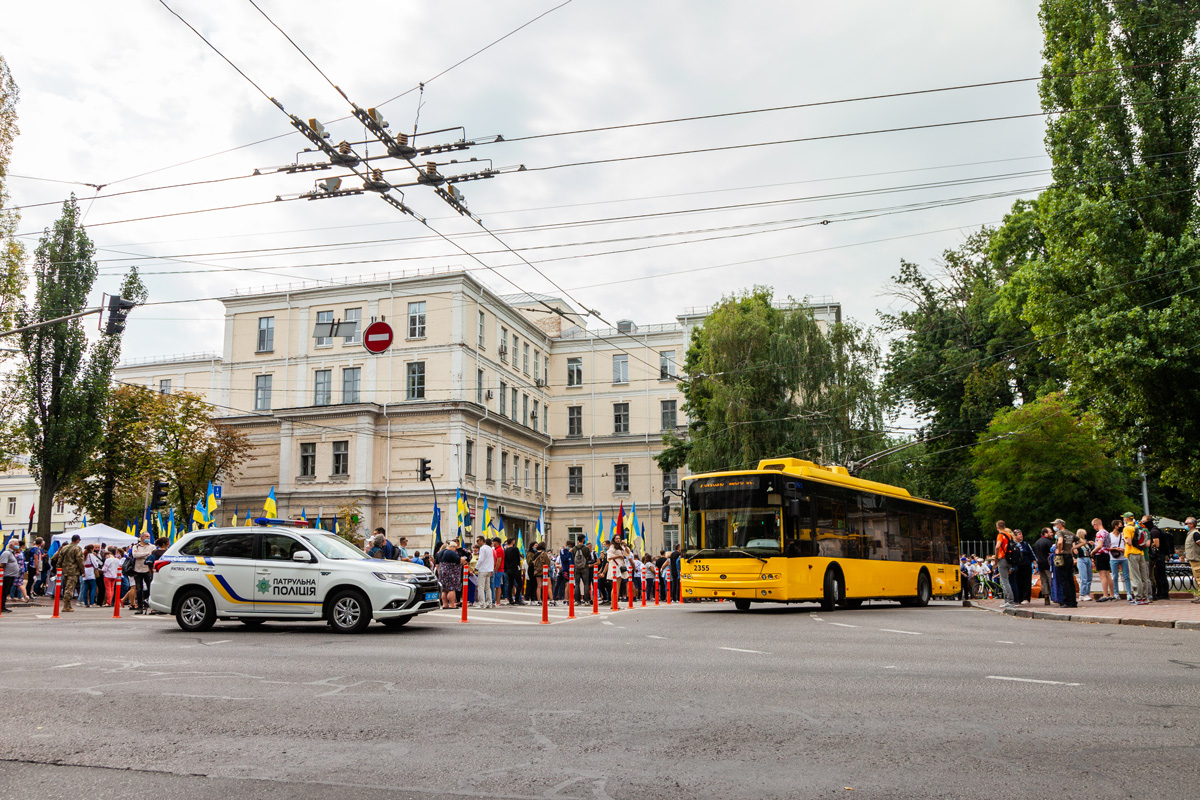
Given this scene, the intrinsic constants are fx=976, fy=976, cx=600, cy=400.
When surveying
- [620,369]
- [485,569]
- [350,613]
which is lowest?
[350,613]

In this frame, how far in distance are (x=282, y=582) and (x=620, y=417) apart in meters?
54.5

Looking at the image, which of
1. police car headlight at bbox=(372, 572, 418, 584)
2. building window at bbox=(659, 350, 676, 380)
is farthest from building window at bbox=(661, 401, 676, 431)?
police car headlight at bbox=(372, 572, 418, 584)

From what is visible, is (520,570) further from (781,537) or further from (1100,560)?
(1100,560)

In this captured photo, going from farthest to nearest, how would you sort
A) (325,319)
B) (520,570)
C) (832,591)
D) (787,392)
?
(325,319), (787,392), (520,570), (832,591)

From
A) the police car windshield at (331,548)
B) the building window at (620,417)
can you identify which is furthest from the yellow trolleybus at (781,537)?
the building window at (620,417)

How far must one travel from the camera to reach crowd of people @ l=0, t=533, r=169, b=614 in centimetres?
2397

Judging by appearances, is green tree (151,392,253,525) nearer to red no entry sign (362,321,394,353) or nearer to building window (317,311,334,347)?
building window (317,311,334,347)

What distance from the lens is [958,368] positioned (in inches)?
1940

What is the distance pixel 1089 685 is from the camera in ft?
29.1

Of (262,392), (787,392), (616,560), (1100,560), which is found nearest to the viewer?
(1100,560)

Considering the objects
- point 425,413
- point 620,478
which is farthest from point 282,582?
point 620,478

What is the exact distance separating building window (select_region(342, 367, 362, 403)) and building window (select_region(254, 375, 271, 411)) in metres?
5.38

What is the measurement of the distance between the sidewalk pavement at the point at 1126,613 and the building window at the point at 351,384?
41.2 metres

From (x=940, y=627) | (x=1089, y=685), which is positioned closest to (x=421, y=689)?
(x=1089, y=685)
